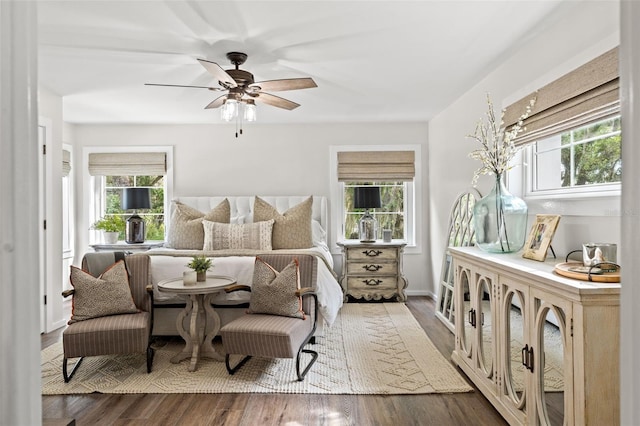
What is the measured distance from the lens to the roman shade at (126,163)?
232 inches

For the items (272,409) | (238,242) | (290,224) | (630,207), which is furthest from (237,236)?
(630,207)

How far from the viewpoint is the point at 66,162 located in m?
5.64

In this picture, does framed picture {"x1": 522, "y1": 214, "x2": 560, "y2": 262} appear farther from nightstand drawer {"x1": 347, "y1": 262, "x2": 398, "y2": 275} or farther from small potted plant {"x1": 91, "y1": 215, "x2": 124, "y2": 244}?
small potted plant {"x1": 91, "y1": 215, "x2": 124, "y2": 244}

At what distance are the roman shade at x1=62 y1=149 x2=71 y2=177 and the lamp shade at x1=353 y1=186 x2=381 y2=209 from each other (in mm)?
3859

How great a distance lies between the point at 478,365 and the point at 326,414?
108cm

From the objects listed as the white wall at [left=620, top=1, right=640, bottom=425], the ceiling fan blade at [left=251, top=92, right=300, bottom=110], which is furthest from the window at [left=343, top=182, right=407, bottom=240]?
the white wall at [left=620, top=1, right=640, bottom=425]

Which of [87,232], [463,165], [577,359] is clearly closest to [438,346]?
[463,165]

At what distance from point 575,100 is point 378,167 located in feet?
11.3

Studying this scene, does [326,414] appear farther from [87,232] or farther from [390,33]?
[87,232]

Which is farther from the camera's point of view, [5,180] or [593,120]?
[593,120]

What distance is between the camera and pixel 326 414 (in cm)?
255

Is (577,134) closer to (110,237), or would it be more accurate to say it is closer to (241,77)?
(241,77)

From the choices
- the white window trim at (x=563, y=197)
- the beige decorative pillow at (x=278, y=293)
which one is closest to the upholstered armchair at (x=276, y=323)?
the beige decorative pillow at (x=278, y=293)

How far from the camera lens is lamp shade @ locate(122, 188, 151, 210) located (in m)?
5.53
